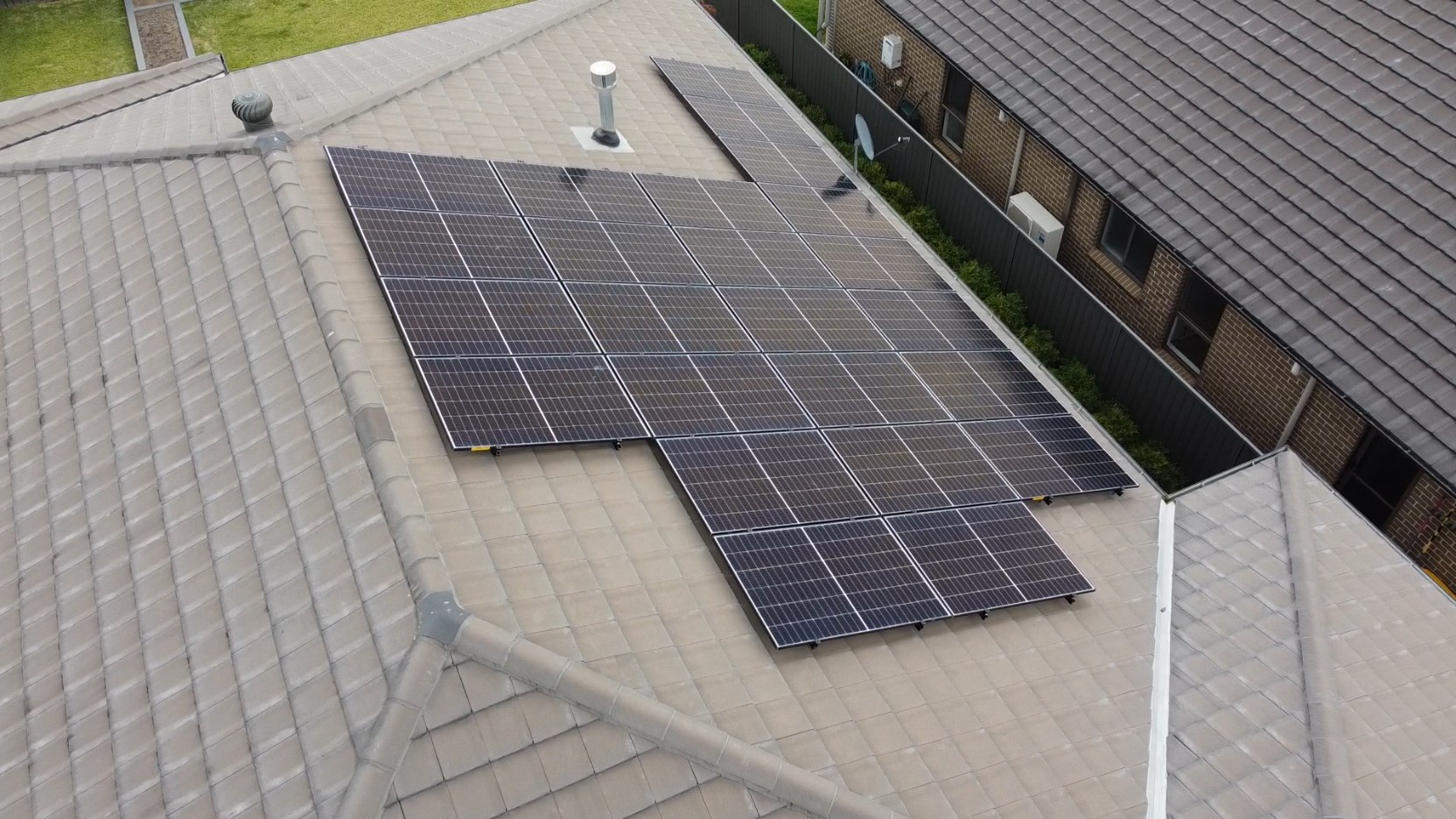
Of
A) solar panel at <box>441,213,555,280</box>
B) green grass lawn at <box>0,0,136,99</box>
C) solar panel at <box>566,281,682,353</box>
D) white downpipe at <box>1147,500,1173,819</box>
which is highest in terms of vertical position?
solar panel at <box>441,213,555,280</box>

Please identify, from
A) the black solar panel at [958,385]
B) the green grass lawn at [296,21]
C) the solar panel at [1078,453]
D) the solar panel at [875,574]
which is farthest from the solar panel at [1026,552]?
the green grass lawn at [296,21]

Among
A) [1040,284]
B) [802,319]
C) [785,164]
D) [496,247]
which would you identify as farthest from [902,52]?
[496,247]

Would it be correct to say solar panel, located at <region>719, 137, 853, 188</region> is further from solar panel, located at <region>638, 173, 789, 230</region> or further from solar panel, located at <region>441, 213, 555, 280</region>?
solar panel, located at <region>441, 213, 555, 280</region>

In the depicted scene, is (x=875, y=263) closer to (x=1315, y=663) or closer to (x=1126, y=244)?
(x=1126, y=244)

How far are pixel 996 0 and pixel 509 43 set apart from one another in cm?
1220

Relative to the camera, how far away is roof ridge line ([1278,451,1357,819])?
1170 centimetres

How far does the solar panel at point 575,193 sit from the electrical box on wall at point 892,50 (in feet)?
42.7

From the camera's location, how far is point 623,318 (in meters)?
15.2

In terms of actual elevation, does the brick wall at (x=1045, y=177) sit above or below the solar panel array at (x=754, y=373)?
below

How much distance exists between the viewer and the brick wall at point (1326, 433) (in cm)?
1802

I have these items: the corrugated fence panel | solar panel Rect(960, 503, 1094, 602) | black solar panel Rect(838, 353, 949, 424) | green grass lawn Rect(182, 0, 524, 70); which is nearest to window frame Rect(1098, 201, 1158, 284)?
black solar panel Rect(838, 353, 949, 424)

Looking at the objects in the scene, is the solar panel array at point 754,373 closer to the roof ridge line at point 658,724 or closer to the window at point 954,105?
the roof ridge line at point 658,724

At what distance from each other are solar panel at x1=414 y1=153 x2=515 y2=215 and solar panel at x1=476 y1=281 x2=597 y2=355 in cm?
210

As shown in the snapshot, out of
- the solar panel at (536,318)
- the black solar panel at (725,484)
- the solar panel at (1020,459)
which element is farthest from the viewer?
the solar panel at (1020,459)
